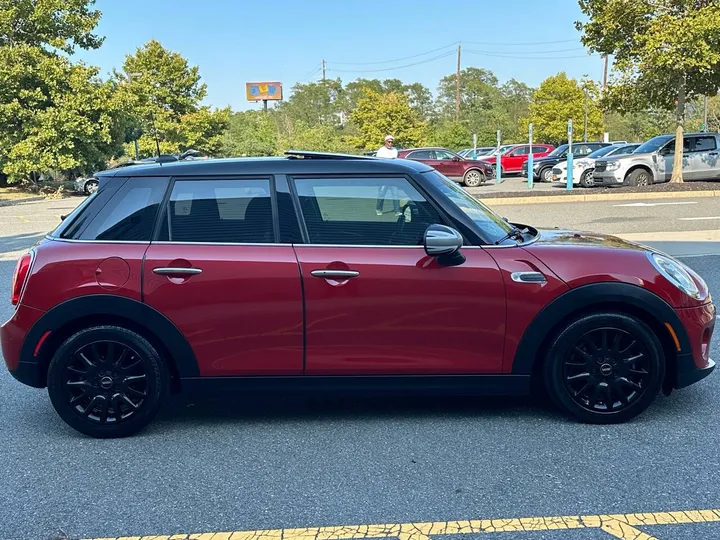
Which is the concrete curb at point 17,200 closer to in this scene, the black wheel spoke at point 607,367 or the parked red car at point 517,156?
the parked red car at point 517,156

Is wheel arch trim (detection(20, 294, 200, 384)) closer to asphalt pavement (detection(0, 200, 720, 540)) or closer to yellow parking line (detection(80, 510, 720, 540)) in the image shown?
asphalt pavement (detection(0, 200, 720, 540))

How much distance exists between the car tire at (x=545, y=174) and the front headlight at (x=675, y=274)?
2119cm

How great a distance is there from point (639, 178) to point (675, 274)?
1710cm

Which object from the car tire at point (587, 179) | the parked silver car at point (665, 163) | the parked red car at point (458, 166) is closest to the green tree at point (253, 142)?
the parked red car at point (458, 166)

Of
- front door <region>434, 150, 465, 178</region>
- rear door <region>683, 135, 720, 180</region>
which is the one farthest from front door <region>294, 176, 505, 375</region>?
front door <region>434, 150, 465, 178</region>

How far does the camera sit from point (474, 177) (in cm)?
2495

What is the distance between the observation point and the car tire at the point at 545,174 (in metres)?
24.4

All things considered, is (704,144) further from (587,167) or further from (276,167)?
(276,167)

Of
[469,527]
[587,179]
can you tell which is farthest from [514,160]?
[469,527]

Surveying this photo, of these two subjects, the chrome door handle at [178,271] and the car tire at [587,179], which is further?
the car tire at [587,179]

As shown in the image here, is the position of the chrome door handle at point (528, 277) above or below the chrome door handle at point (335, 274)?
below

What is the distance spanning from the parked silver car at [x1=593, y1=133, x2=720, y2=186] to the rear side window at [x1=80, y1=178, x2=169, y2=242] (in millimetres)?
18069

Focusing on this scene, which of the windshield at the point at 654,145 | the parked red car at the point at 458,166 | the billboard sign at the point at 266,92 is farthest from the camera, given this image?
the billboard sign at the point at 266,92

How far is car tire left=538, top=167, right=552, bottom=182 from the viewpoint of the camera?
80.2 ft
